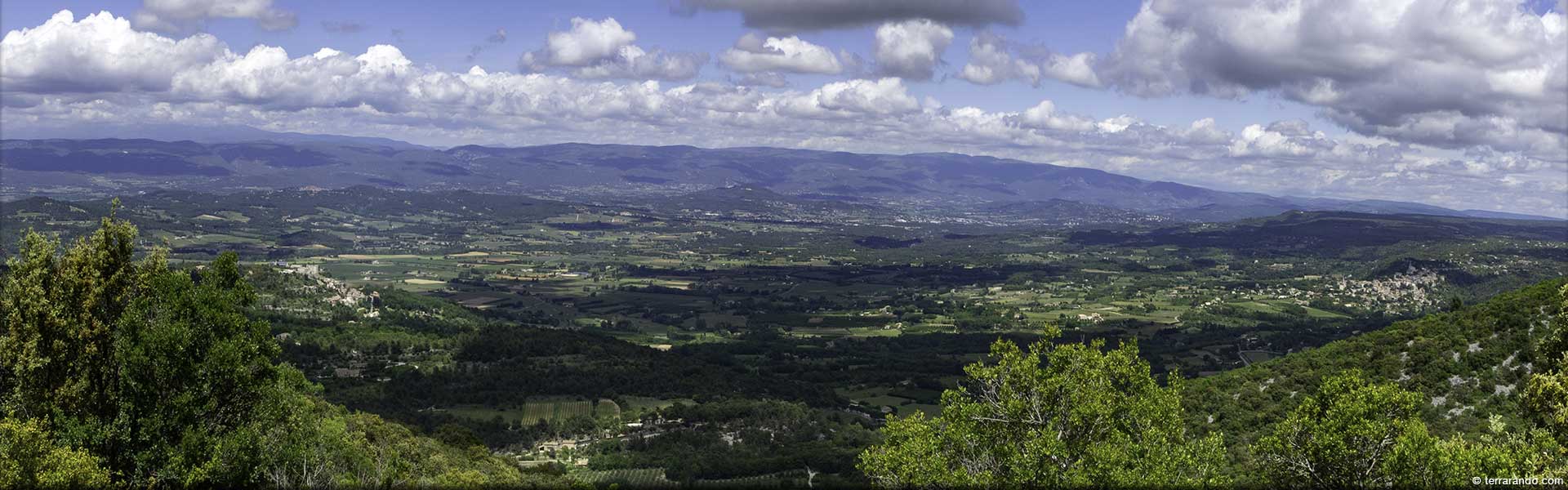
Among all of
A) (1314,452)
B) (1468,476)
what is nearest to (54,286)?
(1314,452)

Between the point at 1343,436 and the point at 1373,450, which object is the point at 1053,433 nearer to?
the point at 1343,436

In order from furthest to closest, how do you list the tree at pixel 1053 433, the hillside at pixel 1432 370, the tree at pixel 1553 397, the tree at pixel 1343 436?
the hillside at pixel 1432 370, the tree at pixel 1553 397, the tree at pixel 1343 436, the tree at pixel 1053 433

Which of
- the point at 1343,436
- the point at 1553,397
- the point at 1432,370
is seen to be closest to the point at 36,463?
the point at 1343,436

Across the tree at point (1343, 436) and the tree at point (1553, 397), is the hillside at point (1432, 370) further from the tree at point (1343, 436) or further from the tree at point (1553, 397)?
the tree at point (1343, 436)

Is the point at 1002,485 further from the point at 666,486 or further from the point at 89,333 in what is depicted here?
the point at 666,486

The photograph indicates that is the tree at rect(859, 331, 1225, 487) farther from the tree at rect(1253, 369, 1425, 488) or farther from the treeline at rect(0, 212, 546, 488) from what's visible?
the treeline at rect(0, 212, 546, 488)

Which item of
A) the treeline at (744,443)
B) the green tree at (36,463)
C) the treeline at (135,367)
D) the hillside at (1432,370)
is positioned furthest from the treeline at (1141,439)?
the treeline at (744,443)
